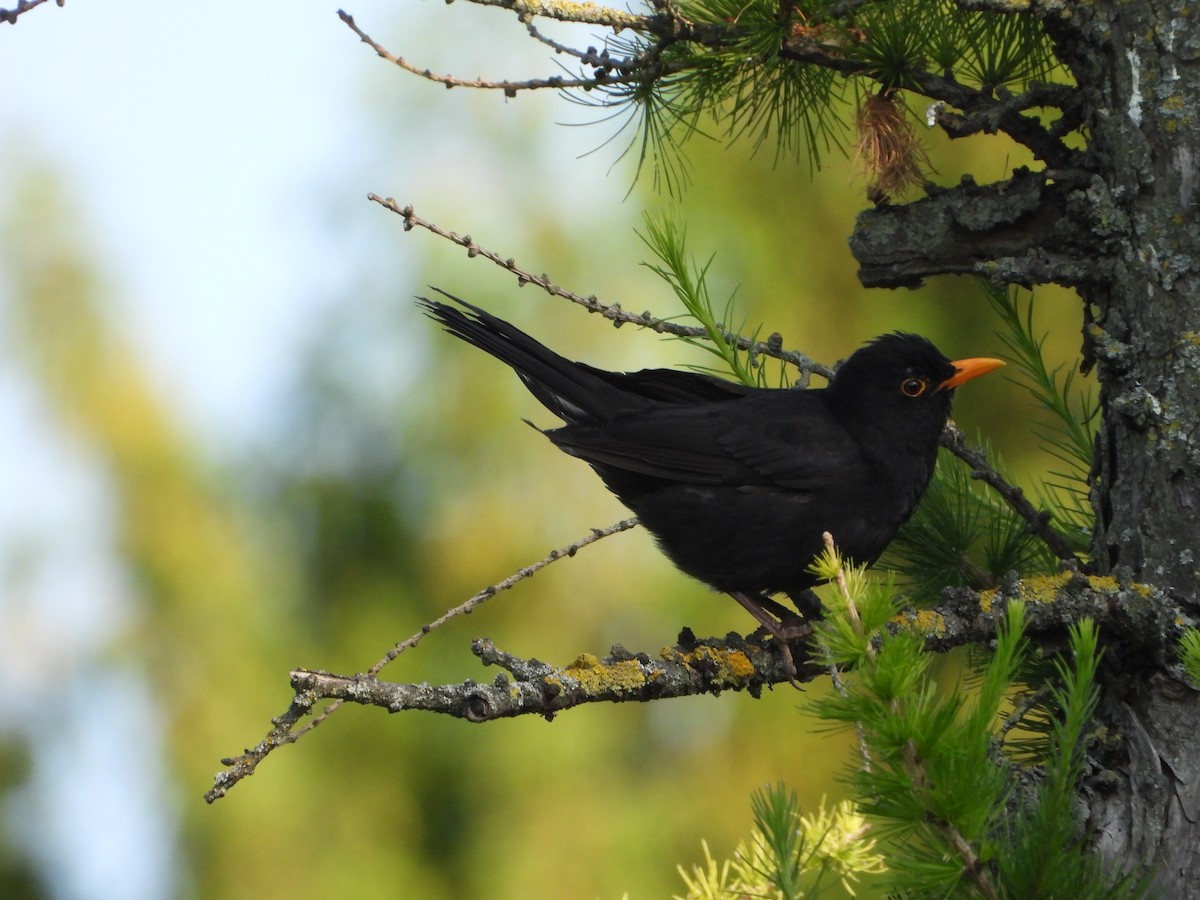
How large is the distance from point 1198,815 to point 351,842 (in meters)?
5.30

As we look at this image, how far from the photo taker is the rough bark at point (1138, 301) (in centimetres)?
245

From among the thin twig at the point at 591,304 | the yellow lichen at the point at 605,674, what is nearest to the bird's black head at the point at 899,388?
the thin twig at the point at 591,304

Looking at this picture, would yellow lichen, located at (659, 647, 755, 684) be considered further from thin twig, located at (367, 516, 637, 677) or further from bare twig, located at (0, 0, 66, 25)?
bare twig, located at (0, 0, 66, 25)

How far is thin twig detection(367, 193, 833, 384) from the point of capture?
2654 mm

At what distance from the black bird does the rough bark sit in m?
0.64

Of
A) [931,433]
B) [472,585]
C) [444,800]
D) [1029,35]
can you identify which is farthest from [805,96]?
[444,800]

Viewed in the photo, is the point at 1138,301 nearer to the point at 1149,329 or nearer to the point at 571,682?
the point at 1149,329

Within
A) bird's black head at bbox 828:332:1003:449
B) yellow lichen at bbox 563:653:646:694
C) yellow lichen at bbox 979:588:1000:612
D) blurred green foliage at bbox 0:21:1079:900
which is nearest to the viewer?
yellow lichen at bbox 563:653:646:694

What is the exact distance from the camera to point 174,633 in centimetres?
702

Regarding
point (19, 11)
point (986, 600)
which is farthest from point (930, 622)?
point (19, 11)

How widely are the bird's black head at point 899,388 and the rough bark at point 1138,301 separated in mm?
730

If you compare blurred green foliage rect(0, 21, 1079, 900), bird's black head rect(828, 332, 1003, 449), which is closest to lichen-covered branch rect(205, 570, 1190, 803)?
bird's black head rect(828, 332, 1003, 449)

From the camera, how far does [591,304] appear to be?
2895 mm

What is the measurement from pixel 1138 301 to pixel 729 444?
4.01 feet
